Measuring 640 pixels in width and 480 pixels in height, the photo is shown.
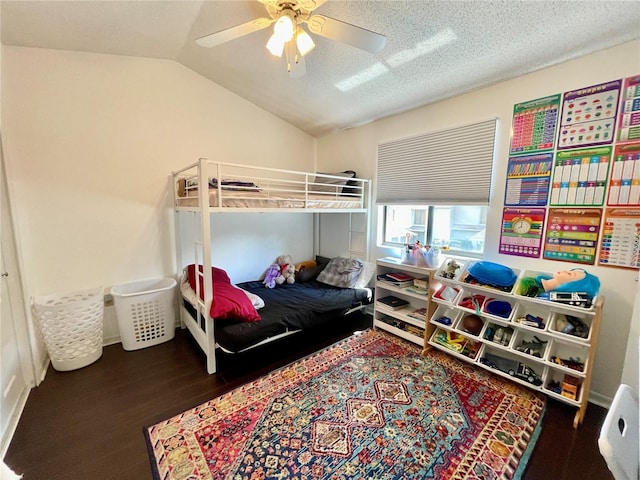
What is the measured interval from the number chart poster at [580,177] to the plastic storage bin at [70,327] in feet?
12.5

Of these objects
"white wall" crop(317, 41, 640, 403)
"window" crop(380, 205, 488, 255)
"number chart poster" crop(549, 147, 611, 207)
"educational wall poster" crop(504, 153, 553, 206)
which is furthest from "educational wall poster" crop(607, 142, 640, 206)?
"window" crop(380, 205, 488, 255)

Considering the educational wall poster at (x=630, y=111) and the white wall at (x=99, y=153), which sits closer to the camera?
the educational wall poster at (x=630, y=111)

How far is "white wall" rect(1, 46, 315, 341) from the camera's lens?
7.22ft

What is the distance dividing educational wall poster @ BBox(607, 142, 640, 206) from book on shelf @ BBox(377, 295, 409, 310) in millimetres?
1798

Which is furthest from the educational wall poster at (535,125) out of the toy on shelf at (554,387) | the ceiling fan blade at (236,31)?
the ceiling fan blade at (236,31)

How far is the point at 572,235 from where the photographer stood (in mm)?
2014

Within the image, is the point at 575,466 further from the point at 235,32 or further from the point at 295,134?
the point at 295,134

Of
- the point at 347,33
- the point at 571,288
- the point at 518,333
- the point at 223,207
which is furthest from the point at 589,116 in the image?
the point at 223,207

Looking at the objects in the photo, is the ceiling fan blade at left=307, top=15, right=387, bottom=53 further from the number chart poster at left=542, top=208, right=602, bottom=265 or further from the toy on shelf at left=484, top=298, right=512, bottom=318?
the toy on shelf at left=484, top=298, right=512, bottom=318

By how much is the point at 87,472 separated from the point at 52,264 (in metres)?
1.79

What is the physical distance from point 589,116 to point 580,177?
42 centimetres

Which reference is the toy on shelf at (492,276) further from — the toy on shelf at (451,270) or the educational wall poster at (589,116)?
the educational wall poster at (589,116)

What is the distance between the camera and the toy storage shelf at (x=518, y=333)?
1.80 metres

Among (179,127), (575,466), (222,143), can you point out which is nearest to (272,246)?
(222,143)
